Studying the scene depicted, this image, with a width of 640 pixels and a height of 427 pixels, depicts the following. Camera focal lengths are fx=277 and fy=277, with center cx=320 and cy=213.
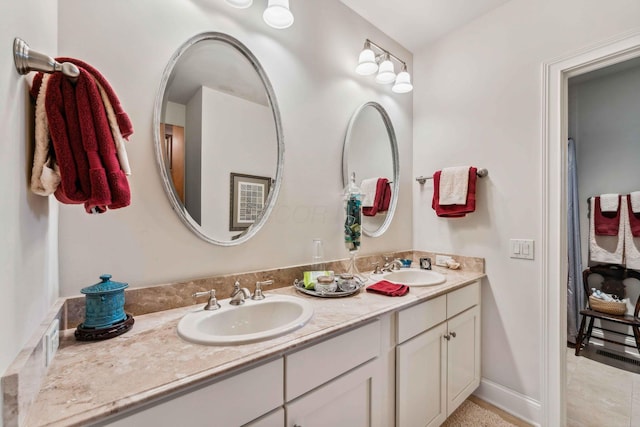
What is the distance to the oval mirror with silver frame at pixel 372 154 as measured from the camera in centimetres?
182

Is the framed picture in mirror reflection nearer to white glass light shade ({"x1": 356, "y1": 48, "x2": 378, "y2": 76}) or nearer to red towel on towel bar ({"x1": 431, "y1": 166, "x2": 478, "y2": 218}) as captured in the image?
white glass light shade ({"x1": 356, "y1": 48, "x2": 378, "y2": 76})

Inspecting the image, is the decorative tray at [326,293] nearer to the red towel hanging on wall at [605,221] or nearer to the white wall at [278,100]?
the white wall at [278,100]

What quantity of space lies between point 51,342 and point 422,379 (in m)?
1.42

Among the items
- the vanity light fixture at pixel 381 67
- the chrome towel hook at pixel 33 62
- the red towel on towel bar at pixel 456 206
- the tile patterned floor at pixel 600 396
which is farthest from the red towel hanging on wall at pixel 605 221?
the chrome towel hook at pixel 33 62

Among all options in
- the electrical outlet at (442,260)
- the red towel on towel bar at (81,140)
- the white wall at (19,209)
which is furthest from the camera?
the electrical outlet at (442,260)

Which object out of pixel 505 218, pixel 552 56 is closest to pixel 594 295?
pixel 505 218

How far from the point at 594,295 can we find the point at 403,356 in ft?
7.69

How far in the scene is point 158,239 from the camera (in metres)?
1.10

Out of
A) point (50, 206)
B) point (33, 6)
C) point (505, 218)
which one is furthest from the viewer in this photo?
point (505, 218)

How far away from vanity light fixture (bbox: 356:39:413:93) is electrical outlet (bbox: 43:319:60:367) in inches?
72.2

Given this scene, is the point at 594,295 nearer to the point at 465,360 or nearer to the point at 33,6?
the point at 465,360

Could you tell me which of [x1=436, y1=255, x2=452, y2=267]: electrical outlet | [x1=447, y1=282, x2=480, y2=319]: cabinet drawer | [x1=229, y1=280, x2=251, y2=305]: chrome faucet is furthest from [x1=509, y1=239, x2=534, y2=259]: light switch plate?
[x1=229, y1=280, x2=251, y2=305]: chrome faucet

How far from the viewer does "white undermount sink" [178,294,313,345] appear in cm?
90

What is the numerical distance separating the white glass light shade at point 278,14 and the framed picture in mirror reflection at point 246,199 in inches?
28.8
